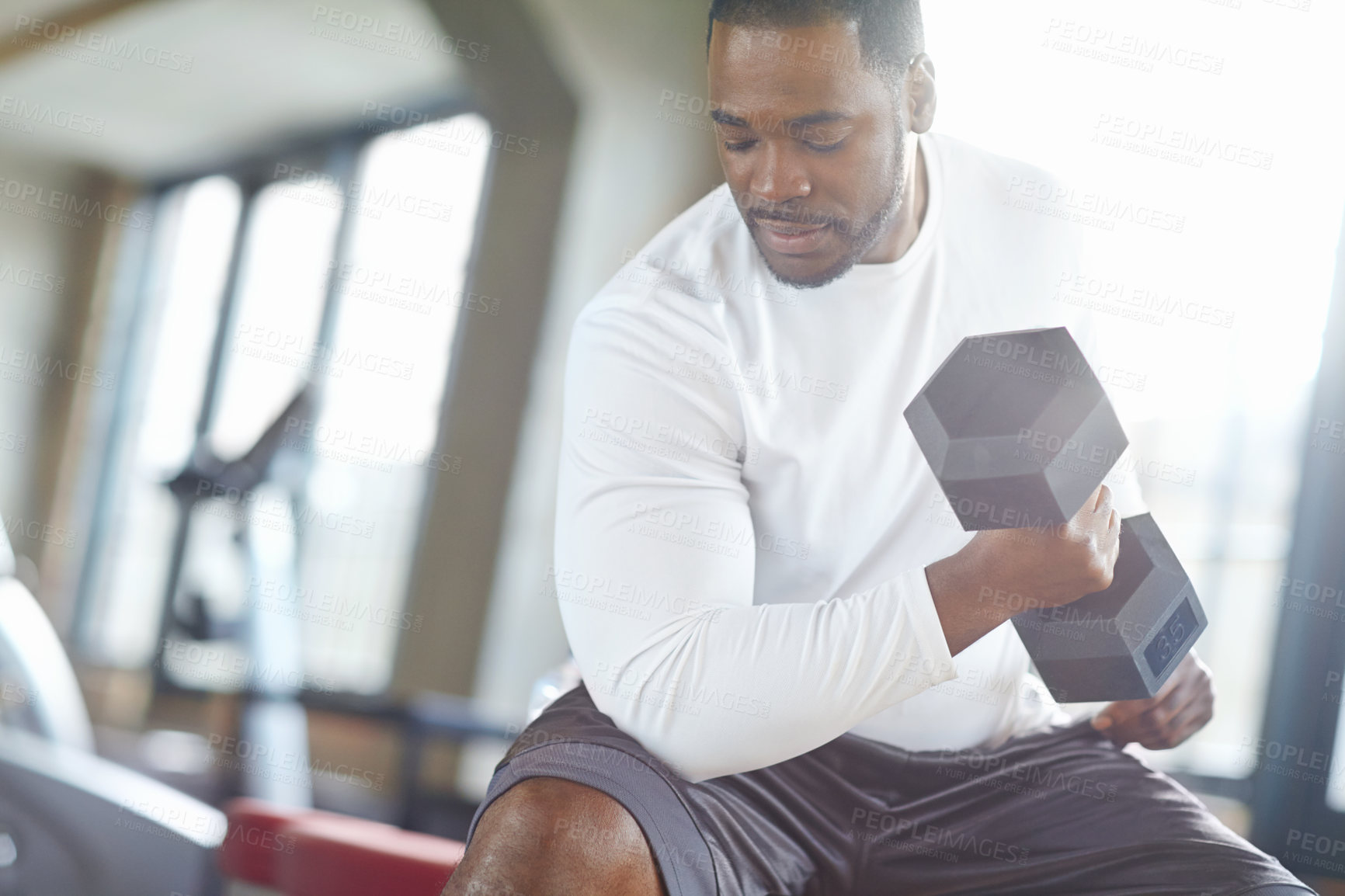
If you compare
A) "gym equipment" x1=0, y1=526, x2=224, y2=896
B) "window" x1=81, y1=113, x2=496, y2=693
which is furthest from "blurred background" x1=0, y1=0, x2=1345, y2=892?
"gym equipment" x1=0, y1=526, x2=224, y2=896

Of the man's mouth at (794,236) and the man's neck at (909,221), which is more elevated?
the man's neck at (909,221)

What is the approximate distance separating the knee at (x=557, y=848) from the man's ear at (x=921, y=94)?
34.8 inches

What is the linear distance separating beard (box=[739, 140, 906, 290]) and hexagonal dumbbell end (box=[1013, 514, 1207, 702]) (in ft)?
1.44

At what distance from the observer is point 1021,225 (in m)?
1.30

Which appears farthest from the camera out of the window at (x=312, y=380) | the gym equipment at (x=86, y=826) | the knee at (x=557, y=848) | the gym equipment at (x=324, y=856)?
the window at (x=312, y=380)

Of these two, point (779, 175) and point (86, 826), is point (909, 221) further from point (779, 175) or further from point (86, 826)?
point (86, 826)

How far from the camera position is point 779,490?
1155 mm

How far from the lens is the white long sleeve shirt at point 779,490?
96 cm

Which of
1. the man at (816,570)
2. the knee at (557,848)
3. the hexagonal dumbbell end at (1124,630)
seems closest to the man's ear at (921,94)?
the man at (816,570)

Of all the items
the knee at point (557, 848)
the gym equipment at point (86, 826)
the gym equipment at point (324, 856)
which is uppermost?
the knee at point (557, 848)

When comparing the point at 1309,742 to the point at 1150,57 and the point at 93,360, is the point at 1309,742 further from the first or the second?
the point at 93,360

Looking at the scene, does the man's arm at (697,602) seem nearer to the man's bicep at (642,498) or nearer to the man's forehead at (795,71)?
the man's bicep at (642,498)

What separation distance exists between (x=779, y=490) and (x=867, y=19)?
1.86 ft

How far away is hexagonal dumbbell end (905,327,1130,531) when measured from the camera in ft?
2.92
